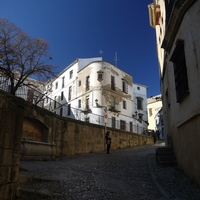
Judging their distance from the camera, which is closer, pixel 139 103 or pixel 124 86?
pixel 124 86

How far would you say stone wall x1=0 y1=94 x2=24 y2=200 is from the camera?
3.78 metres

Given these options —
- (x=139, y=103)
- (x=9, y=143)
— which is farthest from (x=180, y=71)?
(x=139, y=103)

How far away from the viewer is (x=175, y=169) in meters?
7.80

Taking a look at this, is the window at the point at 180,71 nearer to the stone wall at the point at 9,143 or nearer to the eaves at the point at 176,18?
the eaves at the point at 176,18

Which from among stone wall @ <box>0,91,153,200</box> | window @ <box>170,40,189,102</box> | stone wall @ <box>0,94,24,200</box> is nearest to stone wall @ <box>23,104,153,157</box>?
stone wall @ <box>0,91,153,200</box>

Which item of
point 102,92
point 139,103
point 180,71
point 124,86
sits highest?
point 124,86

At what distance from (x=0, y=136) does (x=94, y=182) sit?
10.6 feet

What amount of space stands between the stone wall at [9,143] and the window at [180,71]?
488cm

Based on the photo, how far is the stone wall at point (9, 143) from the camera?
378 cm

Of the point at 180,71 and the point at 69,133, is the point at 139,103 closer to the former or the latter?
the point at 69,133

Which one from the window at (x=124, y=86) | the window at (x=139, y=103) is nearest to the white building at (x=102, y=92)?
the window at (x=124, y=86)

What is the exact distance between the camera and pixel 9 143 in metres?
3.99

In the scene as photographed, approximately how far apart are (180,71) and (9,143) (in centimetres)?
578

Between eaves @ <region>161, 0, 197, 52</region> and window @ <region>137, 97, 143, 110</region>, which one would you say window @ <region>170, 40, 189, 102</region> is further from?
window @ <region>137, 97, 143, 110</region>
